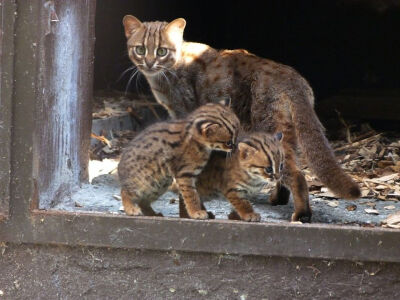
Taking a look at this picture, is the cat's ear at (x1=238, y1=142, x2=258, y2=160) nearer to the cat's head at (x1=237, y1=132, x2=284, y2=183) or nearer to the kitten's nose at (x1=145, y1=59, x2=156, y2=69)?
the cat's head at (x1=237, y1=132, x2=284, y2=183)

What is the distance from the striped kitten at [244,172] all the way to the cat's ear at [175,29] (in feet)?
6.53

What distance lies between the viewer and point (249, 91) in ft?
20.8

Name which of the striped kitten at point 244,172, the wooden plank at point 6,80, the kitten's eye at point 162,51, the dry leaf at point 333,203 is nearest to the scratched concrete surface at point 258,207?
the dry leaf at point 333,203

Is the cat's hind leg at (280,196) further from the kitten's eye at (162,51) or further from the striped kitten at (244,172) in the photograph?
the kitten's eye at (162,51)

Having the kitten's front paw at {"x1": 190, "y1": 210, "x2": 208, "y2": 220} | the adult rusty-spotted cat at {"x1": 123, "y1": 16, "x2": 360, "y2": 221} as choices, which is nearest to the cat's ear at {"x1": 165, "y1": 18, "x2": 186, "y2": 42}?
the adult rusty-spotted cat at {"x1": 123, "y1": 16, "x2": 360, "y2": 221}

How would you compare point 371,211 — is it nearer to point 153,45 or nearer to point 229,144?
point 229,144

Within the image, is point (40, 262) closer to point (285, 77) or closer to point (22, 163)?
point (22, 163)

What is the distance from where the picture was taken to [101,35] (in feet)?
33.4

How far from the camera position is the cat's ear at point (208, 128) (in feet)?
16.1

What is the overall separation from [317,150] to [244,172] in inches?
28.5

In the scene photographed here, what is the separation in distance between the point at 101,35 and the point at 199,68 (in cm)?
348

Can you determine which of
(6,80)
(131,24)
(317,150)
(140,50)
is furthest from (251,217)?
(131,24)

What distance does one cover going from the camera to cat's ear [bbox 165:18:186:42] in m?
6.93

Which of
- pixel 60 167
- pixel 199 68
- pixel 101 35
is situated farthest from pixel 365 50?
pixel 60 167
